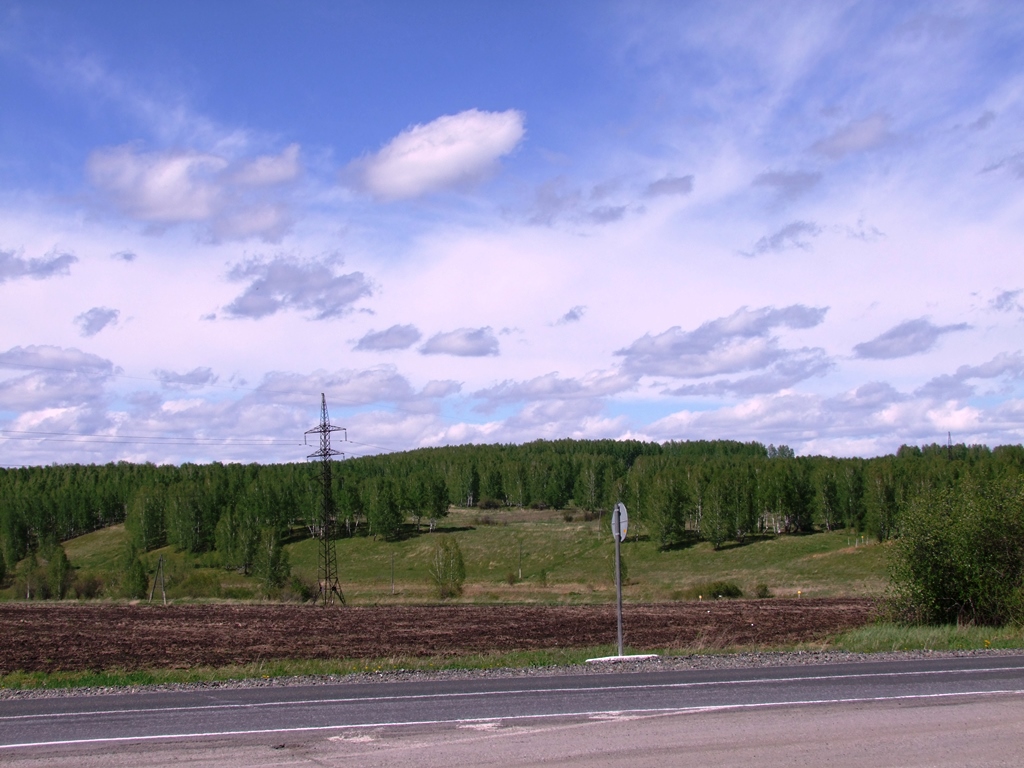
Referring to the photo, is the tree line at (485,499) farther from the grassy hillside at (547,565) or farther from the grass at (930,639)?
the grass at (930,639)

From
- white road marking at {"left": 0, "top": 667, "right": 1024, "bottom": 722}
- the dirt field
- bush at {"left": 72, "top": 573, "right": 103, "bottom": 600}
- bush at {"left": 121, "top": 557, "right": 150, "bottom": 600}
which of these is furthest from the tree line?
white road marking at {"left": 0, "top": 667, "right": 1024, "bottom": 722}

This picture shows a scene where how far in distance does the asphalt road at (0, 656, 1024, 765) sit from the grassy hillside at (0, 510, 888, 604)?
4771cm

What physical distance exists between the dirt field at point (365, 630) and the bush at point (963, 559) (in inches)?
133

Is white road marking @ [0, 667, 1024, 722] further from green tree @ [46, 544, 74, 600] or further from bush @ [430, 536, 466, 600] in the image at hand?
green tree @ [46, 544, 74, 600]

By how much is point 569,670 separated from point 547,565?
91.4 metres

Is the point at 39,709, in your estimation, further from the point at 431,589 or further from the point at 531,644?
the point at 431,589

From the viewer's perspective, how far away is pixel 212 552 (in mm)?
131000

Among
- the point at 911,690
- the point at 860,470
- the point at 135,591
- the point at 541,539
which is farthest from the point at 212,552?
the point at 911,690

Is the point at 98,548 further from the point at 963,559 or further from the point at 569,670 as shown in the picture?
the point at 569,670

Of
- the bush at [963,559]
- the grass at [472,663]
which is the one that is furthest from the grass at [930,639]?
the bush at [963,559]

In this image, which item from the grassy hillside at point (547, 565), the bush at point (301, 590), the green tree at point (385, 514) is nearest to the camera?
the bush at point (301, 590)

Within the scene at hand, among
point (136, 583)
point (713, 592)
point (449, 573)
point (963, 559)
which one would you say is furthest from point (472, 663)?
point (136, 583)

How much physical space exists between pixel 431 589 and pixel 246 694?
62.7 m

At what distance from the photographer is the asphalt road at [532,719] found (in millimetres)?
9945
